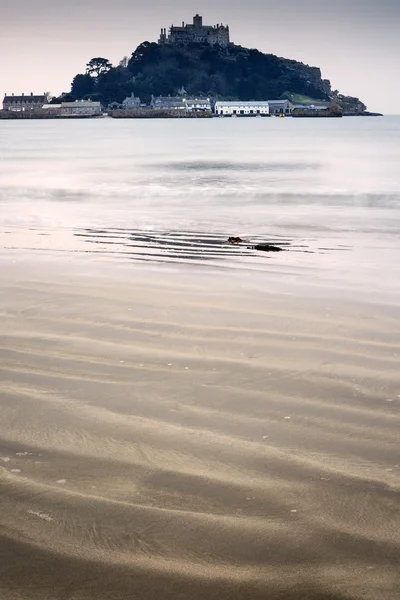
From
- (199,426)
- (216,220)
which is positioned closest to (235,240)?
(216,220)

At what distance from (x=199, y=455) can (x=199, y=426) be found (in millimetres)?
381

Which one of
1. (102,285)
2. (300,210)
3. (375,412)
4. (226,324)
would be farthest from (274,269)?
(300,210)

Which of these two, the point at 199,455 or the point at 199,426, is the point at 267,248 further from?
the point at 199,455

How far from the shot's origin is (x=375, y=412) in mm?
4473

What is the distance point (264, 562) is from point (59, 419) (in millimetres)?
1687

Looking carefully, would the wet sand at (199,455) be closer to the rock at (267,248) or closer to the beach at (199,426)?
the beach at (199,426)

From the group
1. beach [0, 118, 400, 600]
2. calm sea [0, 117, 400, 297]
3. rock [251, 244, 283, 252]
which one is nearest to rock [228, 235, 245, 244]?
calm sea [0, 117, 400, 297]

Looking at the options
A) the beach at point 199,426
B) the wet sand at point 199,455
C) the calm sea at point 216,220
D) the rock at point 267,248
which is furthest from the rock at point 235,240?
the wet sand at point 199,455

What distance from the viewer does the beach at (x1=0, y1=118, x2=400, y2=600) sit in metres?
2.98

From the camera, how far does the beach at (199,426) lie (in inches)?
117

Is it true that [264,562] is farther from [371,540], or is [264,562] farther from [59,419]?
[59,419]

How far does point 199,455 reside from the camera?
12.9ft

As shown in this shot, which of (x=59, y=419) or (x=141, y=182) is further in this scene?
(x=141, y=182)

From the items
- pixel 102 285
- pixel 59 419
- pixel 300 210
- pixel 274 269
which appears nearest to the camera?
pixel 59 419
